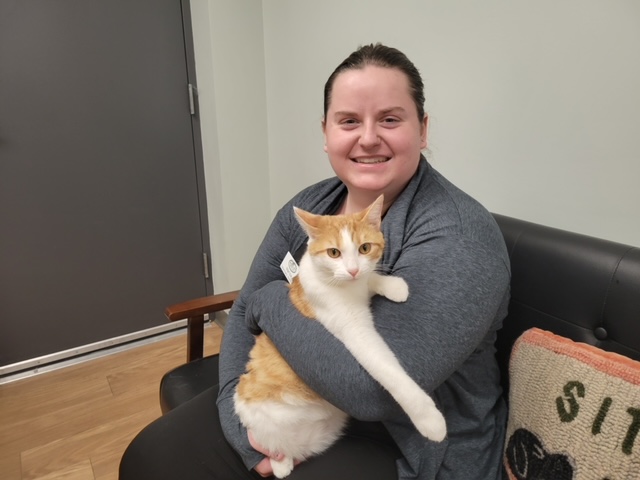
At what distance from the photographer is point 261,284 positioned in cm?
125

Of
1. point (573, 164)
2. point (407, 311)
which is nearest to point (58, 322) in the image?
point (407, 311)

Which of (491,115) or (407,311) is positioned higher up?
(491,115)

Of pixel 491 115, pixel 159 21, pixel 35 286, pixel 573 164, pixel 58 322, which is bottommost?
pixel 58 322

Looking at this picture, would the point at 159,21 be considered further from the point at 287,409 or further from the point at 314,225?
the point at 287,409

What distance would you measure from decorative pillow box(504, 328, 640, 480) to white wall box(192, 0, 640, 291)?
0.39m

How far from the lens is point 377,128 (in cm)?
94

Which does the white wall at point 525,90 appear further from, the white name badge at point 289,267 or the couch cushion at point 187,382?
the couch cushion at point 187,382

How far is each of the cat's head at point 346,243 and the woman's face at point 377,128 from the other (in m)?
0.12

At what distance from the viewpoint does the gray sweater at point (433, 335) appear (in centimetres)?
72

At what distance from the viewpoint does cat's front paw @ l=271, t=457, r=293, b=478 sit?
2.92ft

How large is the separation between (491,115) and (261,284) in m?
0.86

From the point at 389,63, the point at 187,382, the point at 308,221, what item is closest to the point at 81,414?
the point at 187,382

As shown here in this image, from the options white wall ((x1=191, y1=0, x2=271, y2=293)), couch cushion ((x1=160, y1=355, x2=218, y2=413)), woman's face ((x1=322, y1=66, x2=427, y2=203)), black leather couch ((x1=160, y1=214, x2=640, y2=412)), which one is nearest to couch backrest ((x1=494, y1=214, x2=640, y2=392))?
black leather couch ((x1=160, y1=214, x2=640, y2=412))

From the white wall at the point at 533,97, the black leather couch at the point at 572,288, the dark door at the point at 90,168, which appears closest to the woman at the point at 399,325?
the black leather couch at the point at 572,288
